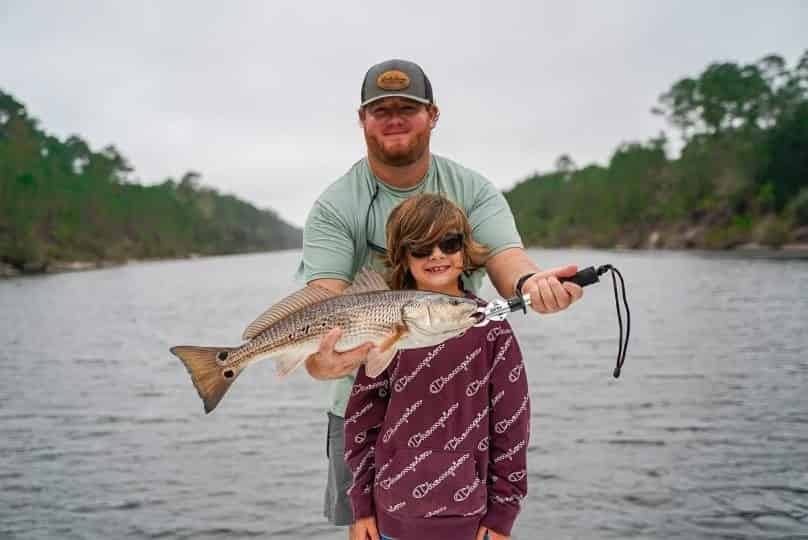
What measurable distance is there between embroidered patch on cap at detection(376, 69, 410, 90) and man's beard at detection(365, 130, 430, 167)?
0.24m

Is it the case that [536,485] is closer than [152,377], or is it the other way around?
[536,485]


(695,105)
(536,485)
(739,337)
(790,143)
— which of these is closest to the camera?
(536,485)

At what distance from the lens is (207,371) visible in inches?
122

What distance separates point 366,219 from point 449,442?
1138 mm

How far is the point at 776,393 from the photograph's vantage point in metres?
10.8

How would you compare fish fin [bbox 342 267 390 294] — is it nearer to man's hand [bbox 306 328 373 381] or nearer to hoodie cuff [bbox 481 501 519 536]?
man's hand [bbox 306 328 373 381]

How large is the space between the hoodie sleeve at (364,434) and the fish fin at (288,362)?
298mm

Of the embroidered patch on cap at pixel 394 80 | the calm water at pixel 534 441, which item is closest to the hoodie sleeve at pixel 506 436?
the embroidered patch on cap at pixel 394 80

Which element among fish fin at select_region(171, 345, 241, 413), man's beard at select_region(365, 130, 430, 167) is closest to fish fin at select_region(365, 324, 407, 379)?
fish fin at select_region(171, 345, 241, 413)

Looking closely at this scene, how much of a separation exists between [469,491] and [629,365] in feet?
36.4

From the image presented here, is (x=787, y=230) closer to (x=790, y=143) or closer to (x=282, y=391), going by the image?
(x=790, y=143)

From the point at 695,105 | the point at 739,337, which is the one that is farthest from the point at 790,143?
the point at 739,337

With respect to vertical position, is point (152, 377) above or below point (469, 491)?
below

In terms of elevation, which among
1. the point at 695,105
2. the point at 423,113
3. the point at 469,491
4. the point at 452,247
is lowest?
the point at 469,491
